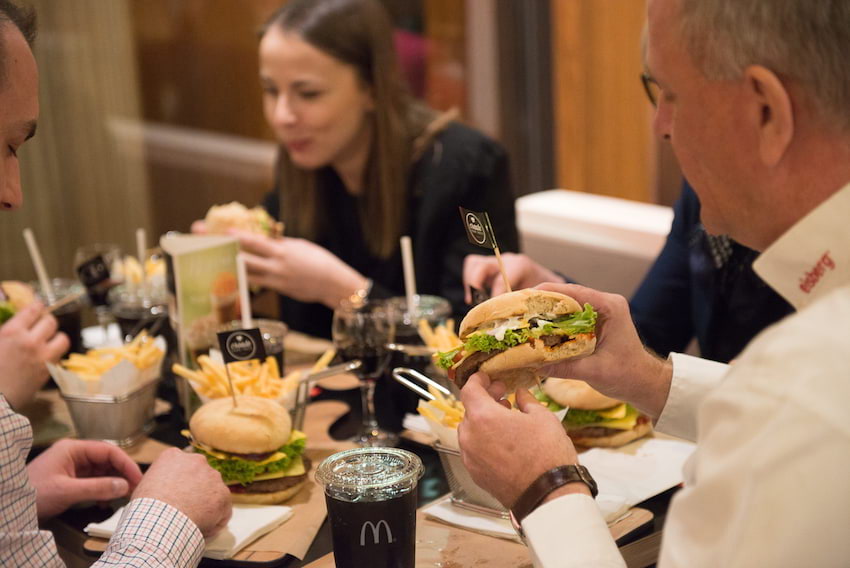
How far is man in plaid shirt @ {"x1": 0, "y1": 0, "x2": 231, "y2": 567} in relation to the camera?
A: 1.40m

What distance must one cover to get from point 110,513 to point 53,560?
259mm

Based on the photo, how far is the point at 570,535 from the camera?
3.95ft

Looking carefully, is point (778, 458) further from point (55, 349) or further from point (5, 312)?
point (5, 312)

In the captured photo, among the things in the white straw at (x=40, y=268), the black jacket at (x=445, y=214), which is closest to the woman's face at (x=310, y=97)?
the black jacket at (x=445, y=214)

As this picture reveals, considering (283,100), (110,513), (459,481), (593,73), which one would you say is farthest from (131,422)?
(593,73)

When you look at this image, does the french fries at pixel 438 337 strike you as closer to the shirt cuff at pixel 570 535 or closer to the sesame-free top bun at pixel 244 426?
the sesame-free top bun at pixel 244 426

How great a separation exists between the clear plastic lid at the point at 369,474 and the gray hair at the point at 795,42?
0.70 m

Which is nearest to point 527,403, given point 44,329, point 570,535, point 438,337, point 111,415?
point 570,535

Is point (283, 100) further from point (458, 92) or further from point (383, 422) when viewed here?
point (458, 92)

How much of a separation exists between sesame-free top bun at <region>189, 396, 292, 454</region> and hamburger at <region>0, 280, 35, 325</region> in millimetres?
878

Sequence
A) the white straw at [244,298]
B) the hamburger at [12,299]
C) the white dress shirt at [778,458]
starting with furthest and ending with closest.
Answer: the hamburger at [12,299] → the white straw at [244,298] → the white dress shirt at [778,458]

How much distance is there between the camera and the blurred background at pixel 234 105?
4.74 metres

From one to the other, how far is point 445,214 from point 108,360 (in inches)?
50.1

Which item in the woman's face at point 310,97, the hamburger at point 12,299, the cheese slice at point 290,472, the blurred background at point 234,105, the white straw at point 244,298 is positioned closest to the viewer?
the cheese slice at point 290,472
